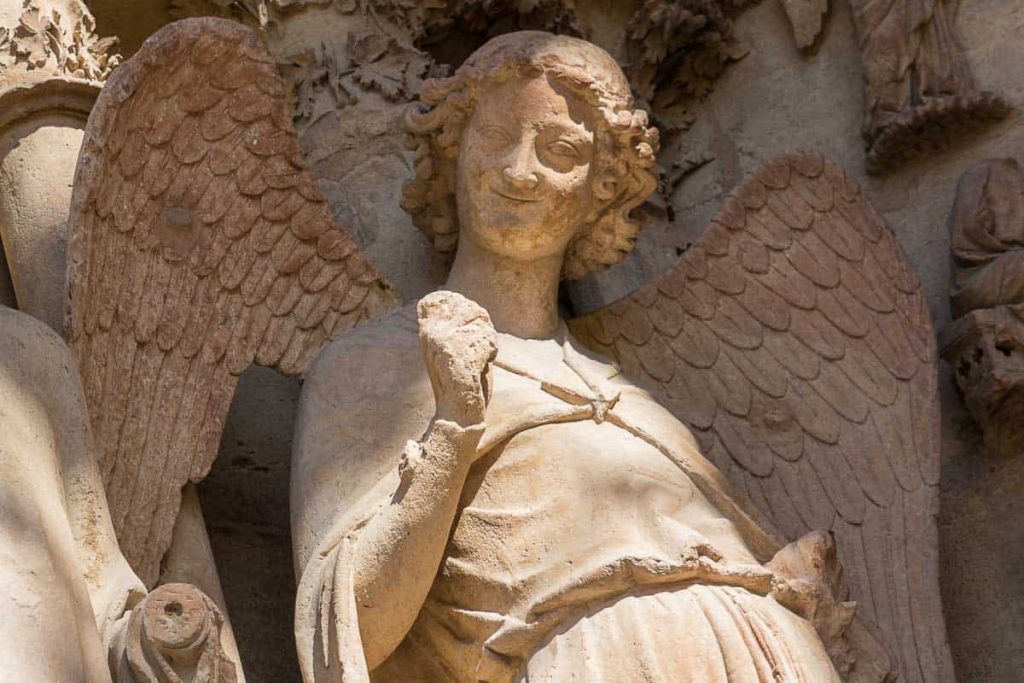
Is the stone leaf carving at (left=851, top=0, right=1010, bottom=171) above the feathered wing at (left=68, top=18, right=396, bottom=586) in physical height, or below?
above

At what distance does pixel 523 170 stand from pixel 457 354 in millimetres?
758

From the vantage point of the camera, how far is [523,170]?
593cm

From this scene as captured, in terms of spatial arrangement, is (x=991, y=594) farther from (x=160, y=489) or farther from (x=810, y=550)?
(x=160, y=489)

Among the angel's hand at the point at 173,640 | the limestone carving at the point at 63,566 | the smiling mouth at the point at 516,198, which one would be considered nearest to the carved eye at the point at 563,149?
the smiling mouth at the point at 516,198

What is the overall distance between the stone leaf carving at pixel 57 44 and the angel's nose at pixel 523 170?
1040 millimetres

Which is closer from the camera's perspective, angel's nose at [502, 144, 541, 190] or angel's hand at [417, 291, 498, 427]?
angel's hand at [417, 291, 498, 427]

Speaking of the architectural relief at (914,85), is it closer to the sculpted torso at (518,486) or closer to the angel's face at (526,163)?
the sculpted torso at (518,486)

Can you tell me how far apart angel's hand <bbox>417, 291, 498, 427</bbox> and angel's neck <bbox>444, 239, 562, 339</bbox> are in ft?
2.16

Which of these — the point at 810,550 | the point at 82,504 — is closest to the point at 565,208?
the point at 810,550

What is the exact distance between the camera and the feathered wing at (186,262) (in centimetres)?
579

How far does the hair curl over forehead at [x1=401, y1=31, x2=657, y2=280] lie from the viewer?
19.8 ft

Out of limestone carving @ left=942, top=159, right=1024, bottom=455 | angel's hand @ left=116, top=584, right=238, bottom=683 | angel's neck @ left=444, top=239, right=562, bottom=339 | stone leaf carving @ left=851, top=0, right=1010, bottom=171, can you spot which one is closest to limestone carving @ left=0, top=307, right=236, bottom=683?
angel's hand @ left=116, top=584, right=238, bottom=683

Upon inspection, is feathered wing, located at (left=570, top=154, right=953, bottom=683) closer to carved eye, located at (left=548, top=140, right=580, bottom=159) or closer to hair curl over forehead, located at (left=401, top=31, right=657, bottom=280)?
hair curl over forehead, located at (left=401, top=31, right=657, bottom=280)

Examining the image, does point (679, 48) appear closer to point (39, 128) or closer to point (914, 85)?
point (914, 85)
